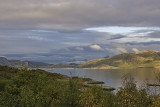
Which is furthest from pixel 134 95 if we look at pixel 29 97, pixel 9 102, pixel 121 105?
pixel 9 102

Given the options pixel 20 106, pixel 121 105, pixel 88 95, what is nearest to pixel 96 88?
pixel 88 95

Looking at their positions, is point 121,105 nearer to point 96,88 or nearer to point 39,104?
point 96,88

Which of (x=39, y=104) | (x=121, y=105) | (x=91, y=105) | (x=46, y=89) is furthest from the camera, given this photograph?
(x=46, y=89)

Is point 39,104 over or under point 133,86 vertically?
under

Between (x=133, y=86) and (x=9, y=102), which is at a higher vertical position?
(x=133, y=86)

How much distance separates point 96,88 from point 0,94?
24.9 m

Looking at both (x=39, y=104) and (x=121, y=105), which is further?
(x=39, y=104)

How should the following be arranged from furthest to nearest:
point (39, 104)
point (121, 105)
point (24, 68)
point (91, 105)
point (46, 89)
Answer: point (24, 68) → point (46, 89) → point (39, 104) → point (91, 105) → point (121, 105)

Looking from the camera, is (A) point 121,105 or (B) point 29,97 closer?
(A) point 121,105

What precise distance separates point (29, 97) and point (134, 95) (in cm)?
2400

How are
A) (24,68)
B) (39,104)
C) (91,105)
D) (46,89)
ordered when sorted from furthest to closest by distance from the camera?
(24,68), (46,89), (39,104), (91,105)

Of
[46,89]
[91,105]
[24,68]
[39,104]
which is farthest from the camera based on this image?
[24,68]

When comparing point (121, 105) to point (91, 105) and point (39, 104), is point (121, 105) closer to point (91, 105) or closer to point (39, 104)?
point (91, 105)

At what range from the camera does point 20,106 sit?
207 feet
